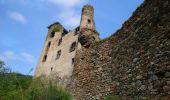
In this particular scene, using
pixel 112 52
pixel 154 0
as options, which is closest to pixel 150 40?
pixel 154 0

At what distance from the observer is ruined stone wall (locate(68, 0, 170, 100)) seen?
524cm

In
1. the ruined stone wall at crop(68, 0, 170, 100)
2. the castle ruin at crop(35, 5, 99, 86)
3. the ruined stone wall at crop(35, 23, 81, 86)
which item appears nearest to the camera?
the ruined stone wall at crop(68, 0, 170, 100)

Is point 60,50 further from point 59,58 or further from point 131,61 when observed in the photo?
point 131,61

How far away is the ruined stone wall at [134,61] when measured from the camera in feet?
17.2

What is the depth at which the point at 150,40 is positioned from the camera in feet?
19.1

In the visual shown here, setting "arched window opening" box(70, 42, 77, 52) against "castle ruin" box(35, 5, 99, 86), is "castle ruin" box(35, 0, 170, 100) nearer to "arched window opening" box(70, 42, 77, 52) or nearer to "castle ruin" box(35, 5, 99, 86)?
"castle ruin" box(35, 5, 99, 86)

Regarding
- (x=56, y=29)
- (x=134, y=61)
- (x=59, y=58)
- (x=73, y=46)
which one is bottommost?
(x=134, y=61)

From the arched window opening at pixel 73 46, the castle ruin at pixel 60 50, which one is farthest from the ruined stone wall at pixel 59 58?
the arched window opening at pixel 73 46

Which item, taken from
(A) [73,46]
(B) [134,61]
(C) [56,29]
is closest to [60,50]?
(A) [73,46]

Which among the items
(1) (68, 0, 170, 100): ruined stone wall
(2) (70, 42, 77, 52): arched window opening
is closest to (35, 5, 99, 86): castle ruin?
(2) (70, 42, 77, 52): arched window opening

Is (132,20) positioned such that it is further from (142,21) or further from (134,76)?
(134,76)

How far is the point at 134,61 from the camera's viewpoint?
20.2ft

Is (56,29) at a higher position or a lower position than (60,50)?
higher

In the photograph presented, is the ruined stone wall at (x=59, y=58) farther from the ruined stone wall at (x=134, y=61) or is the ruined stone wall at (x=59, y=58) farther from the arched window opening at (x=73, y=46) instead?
the ruined stone wall at (x=134, y=61)
